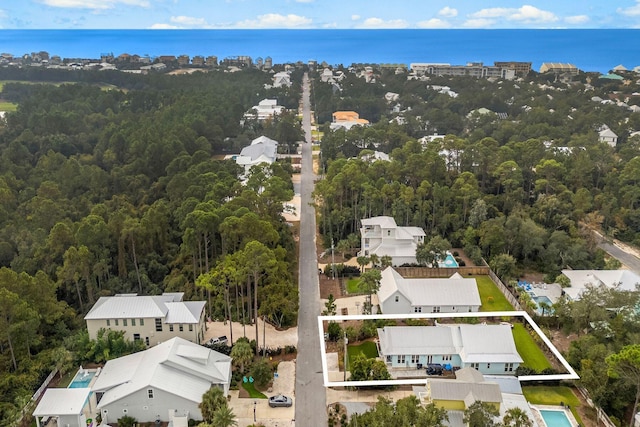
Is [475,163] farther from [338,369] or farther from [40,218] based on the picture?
[40,218]

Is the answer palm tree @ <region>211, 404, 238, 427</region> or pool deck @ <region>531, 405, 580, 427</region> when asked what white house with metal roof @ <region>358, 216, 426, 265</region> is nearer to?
pool deck @ <region>531, 405, 580, 427</region>

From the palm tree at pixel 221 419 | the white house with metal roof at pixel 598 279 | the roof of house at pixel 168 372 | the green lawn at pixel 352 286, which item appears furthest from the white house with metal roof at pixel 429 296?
the palm tree at pixel 221 419

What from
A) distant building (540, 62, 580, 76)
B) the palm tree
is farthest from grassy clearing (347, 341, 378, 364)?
distant building (540, 62, 580, 76)

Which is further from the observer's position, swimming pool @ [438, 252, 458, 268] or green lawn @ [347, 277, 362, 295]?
swimming pool @ [438, 252, 458, 268]

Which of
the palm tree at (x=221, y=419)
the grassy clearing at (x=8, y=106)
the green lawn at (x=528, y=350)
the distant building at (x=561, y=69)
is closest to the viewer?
the palm tree at (x=221, y=419)

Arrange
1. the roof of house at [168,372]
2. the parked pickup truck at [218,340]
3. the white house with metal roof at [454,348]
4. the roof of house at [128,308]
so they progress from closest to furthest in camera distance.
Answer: the roof of house at [168,372], the white house with metal roof at [454,348], the roof of house at [128,308], the parked pickup truck at [218,340]

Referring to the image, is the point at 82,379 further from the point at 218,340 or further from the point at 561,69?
A: the point at 561,69

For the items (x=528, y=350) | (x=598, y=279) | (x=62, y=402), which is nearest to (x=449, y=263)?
(x=598, y=279)

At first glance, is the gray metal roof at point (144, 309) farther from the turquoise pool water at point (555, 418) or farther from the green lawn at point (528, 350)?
the green lawn at point (528, 350)
